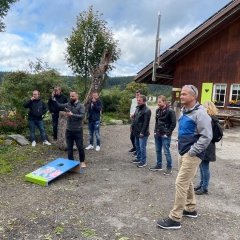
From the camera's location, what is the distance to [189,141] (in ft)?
11.3

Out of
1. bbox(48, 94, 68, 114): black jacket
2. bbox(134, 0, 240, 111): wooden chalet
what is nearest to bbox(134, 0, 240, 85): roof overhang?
bbox(134, 0, 240, 111): wooden chalet

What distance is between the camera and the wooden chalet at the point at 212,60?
13.4 metres

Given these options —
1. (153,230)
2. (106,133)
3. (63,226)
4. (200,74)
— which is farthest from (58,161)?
(200,74)

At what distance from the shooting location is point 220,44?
13992mm

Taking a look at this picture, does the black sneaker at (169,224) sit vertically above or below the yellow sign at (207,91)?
below

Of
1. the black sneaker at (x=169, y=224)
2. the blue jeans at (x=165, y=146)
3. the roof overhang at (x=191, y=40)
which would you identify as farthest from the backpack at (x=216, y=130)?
the roof overhang at (x=191, y=40)

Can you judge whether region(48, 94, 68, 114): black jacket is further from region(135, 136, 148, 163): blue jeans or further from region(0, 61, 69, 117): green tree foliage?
region(135, 136, 148, 163): blue jeans

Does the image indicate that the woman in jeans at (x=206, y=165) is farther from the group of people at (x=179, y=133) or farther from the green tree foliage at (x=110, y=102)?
Result: the green tree foliage at (x=110, y=102)

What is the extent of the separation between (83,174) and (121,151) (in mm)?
2508

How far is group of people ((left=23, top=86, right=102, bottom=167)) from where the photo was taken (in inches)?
233

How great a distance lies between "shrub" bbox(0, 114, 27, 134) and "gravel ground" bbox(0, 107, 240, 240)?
10.2 ft

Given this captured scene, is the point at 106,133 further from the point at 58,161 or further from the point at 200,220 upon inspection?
the point at 200,220

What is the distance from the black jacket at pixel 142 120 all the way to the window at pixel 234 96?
365 inches

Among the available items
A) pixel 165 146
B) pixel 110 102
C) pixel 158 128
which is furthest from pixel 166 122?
pixel 110 102
